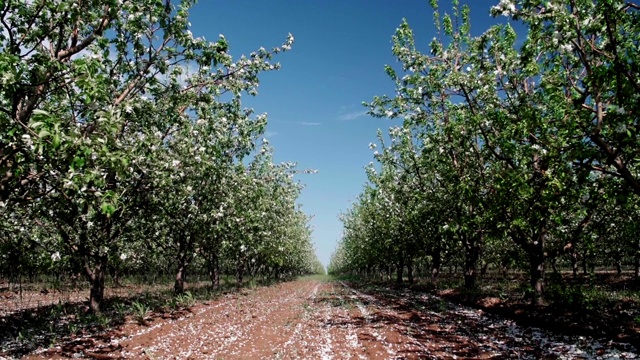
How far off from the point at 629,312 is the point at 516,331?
6210 millimetres

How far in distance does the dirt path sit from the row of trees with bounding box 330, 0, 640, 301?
476 cm

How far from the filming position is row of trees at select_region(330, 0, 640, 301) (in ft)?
32.3

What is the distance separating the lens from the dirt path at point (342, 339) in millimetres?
13406

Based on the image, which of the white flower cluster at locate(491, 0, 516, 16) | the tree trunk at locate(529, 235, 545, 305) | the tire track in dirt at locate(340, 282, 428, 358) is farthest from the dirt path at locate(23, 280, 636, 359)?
the white flower cluster at locate(491, 0, 516, 16)

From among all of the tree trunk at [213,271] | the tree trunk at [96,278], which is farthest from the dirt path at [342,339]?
the tree trunk at [213,271]

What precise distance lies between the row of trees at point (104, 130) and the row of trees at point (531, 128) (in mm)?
8462

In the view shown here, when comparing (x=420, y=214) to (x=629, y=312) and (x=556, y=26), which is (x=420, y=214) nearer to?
(x=629, y=312)

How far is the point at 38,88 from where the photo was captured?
9219mm

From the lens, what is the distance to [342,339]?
1609 centimetres

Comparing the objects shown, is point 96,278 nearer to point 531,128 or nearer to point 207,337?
point 207,337

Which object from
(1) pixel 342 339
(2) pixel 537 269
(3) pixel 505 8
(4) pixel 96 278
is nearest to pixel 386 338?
(1) pixel 342 339

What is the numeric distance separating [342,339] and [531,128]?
35.8ft

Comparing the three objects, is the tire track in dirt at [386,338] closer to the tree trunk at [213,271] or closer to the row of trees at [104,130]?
the row of trees at [104,130]

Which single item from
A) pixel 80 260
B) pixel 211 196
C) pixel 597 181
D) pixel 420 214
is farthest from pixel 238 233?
pixel 597 181
